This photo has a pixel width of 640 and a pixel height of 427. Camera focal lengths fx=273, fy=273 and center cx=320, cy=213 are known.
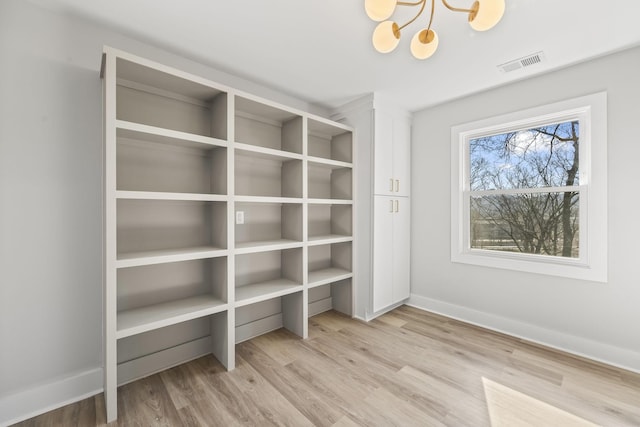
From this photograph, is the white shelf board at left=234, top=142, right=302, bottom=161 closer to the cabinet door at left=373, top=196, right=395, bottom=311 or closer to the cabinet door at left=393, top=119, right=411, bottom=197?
the cabinet door at left=373, top=196, right=395, bottom=311

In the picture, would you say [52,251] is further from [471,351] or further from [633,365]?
[633,365]

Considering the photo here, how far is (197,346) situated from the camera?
2250mm

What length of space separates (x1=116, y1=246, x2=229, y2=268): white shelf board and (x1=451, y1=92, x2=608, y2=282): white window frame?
2.60 m

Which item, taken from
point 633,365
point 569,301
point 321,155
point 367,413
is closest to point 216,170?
point 321,155

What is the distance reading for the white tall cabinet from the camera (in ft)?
9.64

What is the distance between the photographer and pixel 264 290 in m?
2.41

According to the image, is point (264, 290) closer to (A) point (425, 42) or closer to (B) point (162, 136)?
(B) point (162, 136)

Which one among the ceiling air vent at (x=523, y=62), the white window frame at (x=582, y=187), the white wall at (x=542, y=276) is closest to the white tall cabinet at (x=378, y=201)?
the white wall at (x=542, y=276)

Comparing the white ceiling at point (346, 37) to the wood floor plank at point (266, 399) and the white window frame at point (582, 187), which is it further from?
the wood floor plank at point (266, 399)

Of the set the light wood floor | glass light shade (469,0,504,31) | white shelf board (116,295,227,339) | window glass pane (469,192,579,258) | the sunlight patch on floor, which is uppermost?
glass light shade (469,0,504,31)

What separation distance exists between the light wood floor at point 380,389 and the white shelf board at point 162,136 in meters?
1.69

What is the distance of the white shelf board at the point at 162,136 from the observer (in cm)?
164

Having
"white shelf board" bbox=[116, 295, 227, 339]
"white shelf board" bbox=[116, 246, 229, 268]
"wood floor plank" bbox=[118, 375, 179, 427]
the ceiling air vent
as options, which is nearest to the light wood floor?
"wood floor plank" bbox=[118, 375, 179, 427]

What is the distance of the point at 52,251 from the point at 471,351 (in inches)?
125
